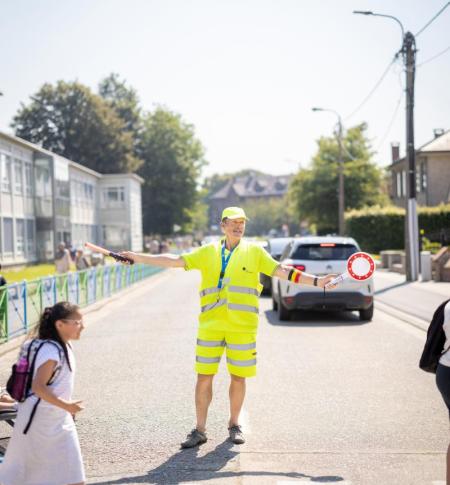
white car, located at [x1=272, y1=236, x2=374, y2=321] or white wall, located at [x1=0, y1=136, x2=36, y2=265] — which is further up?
white wall, located at [x1=0, y1=136, x2=36, y2=265]

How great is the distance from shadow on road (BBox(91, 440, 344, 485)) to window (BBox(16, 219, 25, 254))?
123 feet

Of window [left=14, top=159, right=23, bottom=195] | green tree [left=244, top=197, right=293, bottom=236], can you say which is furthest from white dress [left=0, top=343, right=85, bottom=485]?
green tree [left=244, top=197, right=293, bottom=236]

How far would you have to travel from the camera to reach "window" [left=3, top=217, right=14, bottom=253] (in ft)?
128

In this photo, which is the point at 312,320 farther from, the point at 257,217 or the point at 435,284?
the point at 257,217

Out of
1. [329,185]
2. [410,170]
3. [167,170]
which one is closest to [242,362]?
[410,170]

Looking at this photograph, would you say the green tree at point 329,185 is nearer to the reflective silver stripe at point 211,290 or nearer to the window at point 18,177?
the window at point 18,177

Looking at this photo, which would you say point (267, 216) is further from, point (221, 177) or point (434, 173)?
point (434, 173)

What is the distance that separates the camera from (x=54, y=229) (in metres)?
46.9

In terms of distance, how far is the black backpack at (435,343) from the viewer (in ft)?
14.0

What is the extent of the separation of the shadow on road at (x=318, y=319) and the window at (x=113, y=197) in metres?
49.4

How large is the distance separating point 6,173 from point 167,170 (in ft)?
129

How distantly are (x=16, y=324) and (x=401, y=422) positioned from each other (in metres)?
8.58

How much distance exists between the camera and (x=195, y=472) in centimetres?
501

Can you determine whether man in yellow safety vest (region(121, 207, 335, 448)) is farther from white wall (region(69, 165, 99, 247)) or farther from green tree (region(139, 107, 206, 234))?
green tree (region(139, 107, 206, 234))
